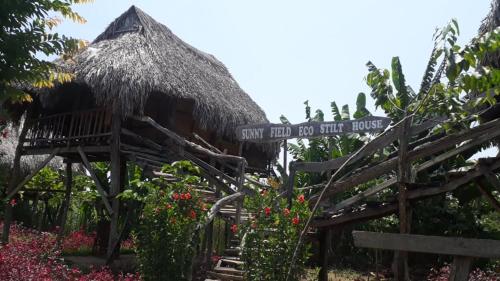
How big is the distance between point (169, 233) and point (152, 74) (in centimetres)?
448

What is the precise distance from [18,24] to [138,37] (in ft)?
16.1

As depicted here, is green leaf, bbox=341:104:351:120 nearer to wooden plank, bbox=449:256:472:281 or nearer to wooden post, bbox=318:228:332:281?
wooden post, bbox=318:228:332:281

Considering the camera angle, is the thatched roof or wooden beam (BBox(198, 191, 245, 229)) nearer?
wooden beam (BBox(198, 191, 245, 229))

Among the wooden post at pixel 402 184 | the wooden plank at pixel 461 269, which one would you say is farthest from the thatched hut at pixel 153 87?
the wooden plank at pixel 461 269

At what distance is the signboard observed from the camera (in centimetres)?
510

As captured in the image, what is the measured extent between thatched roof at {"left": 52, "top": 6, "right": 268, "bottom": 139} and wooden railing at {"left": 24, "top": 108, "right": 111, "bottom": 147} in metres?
0.69

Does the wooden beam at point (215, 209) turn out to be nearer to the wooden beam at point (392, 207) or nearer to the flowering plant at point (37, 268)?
the flowering plant at point (37, 268)

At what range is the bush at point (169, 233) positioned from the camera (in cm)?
512

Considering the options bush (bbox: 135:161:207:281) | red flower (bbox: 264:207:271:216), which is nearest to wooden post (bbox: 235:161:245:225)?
bush (bbox: 135:161:207:281)

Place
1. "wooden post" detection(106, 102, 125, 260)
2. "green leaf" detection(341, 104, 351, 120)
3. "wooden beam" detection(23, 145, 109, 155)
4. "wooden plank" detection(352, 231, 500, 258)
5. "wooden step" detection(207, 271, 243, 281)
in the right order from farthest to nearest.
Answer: "green leaf" detection(341, 104, 351, 120) → "wooden beam" detection(23, 145, 109, 155) → "wooden post" detection(106, 102, 125, 260) → "wooden step" detection(207, 271, 243, 281) → "wooden plank" detection(352, 231, 500, 258)

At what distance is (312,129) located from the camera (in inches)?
213

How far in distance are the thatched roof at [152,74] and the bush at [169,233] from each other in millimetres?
3531

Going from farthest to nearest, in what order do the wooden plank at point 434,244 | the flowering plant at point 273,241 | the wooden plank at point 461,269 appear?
the flowering plant at point 273,241
the wooden plank at point 461,269
the wooden plank at point 434,244

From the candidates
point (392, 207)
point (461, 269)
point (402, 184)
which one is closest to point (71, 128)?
point (392, 207)
